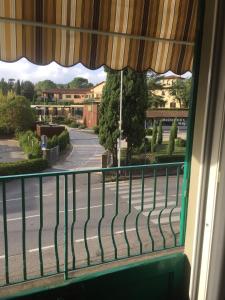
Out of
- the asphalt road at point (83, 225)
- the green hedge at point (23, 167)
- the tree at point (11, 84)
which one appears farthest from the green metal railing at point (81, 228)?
the tree at point (11, 84)

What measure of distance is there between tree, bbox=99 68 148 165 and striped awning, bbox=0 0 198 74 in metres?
10.5

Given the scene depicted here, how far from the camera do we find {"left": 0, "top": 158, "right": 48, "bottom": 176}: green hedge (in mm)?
14039

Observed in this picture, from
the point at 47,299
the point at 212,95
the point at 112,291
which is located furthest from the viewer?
the point at 112,291

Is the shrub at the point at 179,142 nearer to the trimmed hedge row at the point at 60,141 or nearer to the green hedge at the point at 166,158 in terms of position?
the green hedge at the point at 166,158

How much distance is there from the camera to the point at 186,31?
2002mm

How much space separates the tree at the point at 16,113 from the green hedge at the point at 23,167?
18.2ft

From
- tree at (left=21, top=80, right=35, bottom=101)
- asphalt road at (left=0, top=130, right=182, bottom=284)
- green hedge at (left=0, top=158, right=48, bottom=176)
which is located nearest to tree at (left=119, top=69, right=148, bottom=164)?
asphalt road at (left=0, top=130, right=182, bottom=284)

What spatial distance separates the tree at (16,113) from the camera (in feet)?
63.7

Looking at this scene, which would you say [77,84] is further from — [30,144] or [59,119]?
[30,144]

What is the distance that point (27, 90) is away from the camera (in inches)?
872

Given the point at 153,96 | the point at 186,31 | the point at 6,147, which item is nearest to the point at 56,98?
the point at 6,147

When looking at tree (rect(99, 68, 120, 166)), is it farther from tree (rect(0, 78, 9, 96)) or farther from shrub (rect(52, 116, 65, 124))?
shrub (rect(52, 116, 65, 124))

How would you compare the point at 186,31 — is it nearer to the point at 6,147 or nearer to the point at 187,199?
the point at 187,199

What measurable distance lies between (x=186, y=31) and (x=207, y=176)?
3.40 ft
